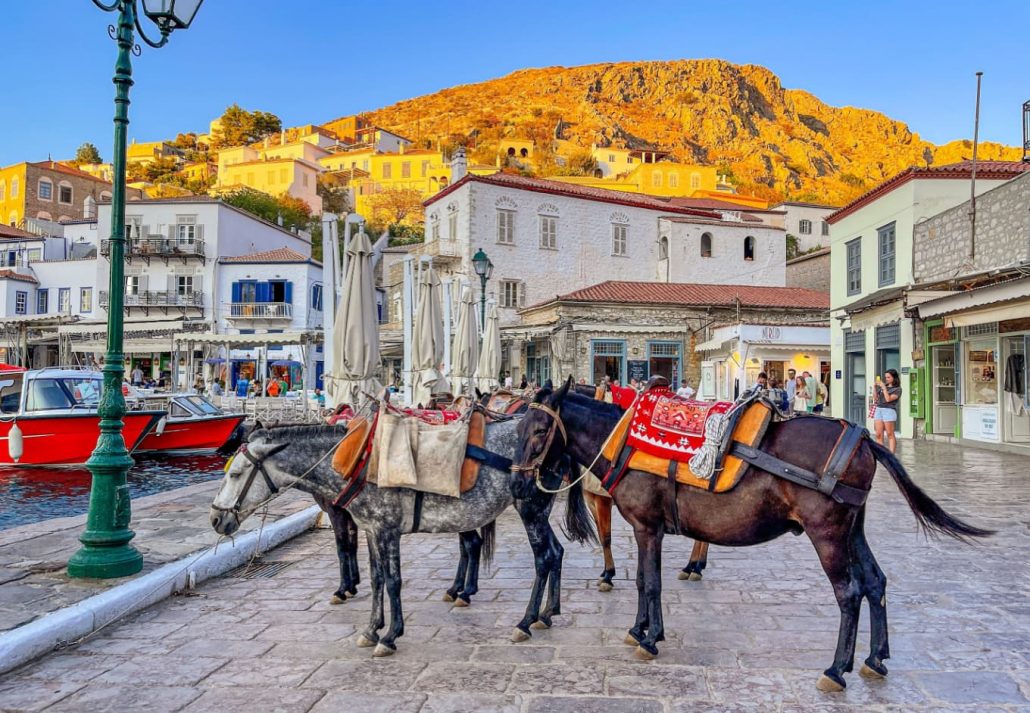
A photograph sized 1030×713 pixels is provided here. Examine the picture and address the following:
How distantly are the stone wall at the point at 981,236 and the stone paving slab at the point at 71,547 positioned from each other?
14.0m

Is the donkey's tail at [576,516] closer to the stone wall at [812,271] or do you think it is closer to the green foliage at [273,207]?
the stone wall at [812,271]

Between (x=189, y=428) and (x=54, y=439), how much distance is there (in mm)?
Answer: 3347

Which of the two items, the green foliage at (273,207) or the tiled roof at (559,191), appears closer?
the tiled roof at (559,191)

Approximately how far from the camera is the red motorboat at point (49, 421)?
1559cm

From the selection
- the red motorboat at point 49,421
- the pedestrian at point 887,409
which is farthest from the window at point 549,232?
the pedestrian at point 887,409

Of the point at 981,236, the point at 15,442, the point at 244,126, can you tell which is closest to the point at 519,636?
the point at 15,442

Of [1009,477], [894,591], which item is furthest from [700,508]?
[1009,477]

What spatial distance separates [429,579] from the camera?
250 inches

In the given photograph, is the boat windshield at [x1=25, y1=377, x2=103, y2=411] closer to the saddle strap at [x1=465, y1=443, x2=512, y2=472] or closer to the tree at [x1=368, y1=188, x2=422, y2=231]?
the saddle strap at [x1=465, y1=443, x2=512, y2=472]

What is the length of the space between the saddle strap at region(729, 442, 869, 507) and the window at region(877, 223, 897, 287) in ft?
62.6

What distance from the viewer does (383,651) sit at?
14.7 feet

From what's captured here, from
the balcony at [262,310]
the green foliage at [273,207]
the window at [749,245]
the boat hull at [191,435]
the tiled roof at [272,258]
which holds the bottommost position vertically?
the boat hull at [191,435]

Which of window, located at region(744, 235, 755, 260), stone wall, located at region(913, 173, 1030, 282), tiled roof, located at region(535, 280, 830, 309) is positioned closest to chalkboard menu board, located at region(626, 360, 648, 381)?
tiled roof, located at region(535, 280, 830, 309)

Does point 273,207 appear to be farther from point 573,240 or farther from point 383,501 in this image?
point 383,501
